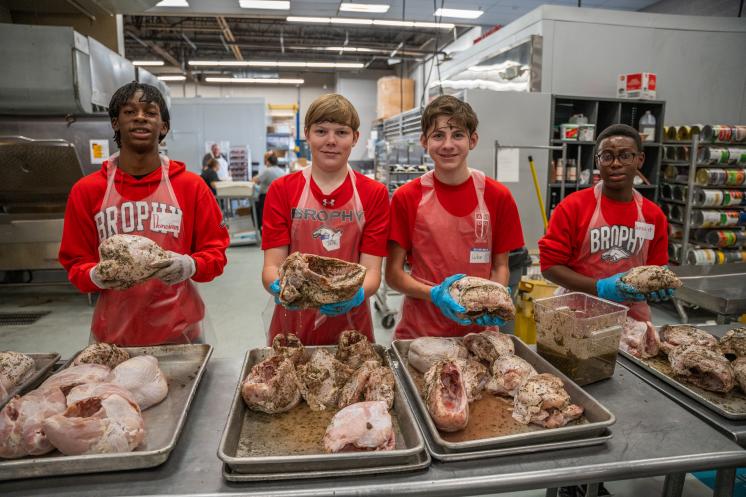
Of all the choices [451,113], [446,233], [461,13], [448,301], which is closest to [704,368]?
[448,301]

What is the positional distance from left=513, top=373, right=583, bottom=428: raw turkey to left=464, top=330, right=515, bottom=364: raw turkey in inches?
9.9

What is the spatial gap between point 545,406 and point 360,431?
0.53 meters

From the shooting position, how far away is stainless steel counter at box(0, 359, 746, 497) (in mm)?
1088

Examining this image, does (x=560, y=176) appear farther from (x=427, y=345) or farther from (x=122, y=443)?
(x=122, y=443)

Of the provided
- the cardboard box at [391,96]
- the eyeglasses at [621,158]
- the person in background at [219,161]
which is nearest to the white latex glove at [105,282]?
the eyeglasses at [621,158]

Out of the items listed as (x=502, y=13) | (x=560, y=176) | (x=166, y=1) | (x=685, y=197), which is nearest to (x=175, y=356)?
(x=560, y=176)

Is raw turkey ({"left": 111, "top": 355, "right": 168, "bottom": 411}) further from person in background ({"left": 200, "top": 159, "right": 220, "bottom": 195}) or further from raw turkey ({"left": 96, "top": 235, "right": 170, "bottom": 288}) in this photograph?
person in background ({"left": 200, "top": 159, "right": 220, "bottom": 195})

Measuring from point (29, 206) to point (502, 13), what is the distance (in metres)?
8.71

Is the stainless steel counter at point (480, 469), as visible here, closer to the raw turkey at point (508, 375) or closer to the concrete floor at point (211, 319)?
the raw turkey at point (508, 375)

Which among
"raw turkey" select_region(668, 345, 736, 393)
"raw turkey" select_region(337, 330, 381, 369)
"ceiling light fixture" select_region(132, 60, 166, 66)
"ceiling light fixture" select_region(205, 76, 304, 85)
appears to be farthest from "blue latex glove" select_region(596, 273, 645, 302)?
"ceiling light fixture" select_region(205, 76, 304, 85)

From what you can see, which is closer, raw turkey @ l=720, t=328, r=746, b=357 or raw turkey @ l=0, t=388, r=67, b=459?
raw turkey @ l=0, t=388, r=67, b=459

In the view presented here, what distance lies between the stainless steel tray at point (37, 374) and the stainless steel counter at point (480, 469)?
0.40 meters

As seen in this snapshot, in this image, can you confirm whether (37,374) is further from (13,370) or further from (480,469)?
(480,469)

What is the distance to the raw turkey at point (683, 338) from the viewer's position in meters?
1.75
